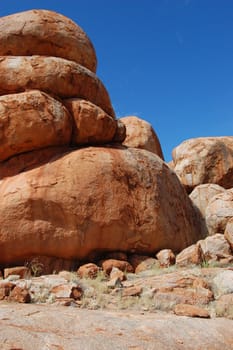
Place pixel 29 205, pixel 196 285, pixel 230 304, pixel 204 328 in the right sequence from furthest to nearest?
pixel 29 205
pixel 196 285
pixel 230 304
pixel 204 328

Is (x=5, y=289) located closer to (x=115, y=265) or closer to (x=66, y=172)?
(x=115, y=265)

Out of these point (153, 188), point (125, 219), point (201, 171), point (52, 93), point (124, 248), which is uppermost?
point (52, 93)

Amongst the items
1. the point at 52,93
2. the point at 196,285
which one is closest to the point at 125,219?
the point at 196,285

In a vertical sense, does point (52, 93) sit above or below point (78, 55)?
below

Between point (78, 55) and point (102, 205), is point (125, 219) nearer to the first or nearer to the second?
point (102, 205)

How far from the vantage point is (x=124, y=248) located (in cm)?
1046

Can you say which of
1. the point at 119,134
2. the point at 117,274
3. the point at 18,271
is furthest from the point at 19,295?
the point at 119,134

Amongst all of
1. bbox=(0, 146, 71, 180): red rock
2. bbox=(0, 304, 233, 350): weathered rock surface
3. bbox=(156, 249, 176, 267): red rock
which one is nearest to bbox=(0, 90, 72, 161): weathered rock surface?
bbox=(0, 146, 71, 180): red rock

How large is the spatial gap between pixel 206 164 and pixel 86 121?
6749 millimetres

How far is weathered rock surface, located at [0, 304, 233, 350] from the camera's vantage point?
394 centimetres

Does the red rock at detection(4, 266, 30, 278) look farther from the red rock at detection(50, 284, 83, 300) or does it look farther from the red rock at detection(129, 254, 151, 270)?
the red rock at detection(129, 254, 151, 270)

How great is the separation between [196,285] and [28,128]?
654cm

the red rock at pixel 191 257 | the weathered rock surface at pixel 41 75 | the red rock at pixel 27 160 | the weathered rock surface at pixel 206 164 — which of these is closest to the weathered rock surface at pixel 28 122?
the red rock at pixel 27 160

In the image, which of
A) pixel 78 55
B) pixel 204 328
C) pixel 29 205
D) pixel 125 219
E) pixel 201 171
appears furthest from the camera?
pixel 201 171
